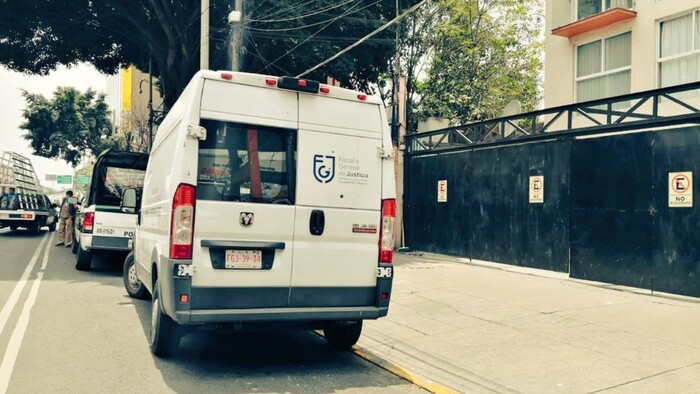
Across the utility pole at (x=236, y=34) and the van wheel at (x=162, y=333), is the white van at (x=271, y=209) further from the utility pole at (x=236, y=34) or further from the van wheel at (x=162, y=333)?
the utility pole at (x=236, y=34)

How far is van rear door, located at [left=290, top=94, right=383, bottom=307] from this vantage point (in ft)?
17.9

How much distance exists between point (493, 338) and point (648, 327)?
→ 6.39ft

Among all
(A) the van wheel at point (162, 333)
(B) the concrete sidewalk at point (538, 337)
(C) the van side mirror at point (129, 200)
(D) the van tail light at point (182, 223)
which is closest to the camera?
(D) the van tail light at point (182, 223)

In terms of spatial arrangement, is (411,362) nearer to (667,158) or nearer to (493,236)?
(667,158)

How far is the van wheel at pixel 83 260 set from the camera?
12084 millimetres

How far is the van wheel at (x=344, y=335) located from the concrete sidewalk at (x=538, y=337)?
227 millimetres

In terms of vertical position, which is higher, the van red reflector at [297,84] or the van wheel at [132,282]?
the van red reflector at [297,84]

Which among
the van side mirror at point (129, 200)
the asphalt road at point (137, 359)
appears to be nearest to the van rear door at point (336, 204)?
the asphalt road at point (137, 359)

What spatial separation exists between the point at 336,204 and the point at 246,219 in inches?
34.9

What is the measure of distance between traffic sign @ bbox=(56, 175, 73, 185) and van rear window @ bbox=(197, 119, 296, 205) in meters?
95.9

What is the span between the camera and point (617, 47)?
16.0 metres

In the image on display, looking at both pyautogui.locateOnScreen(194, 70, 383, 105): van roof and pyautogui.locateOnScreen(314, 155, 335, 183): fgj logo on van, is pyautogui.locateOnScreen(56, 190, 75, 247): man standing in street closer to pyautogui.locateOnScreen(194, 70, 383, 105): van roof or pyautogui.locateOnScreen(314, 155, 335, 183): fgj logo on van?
pyautogui.locateOnScreen(194, 70, 383, 105): van roof

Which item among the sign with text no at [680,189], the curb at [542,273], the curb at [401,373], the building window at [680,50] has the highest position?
the building window at [680,50]

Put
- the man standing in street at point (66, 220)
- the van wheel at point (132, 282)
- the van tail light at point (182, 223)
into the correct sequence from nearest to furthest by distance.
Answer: the van tail light at point (182, 223) < the van wheel at point (132, 282) < the man standing in street at point (66, 220)
